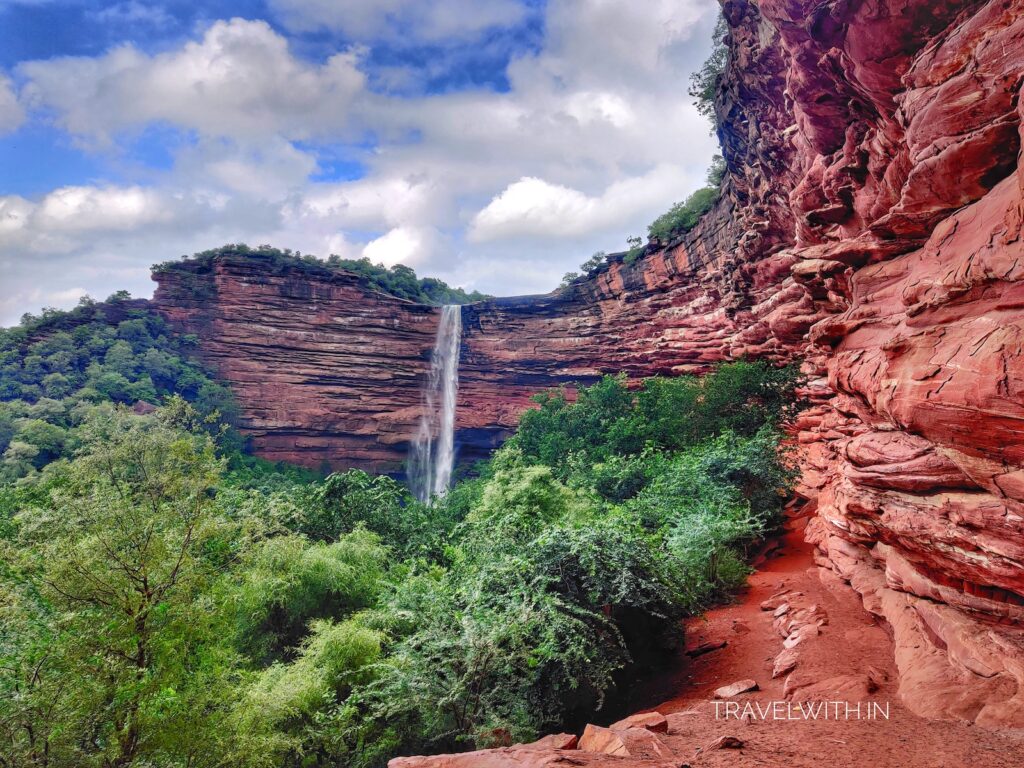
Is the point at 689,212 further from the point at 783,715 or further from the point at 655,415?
the point at 783,715

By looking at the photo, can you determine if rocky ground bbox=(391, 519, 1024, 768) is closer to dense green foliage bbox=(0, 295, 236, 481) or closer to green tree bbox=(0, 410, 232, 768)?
green tree bbox=(0, 410, 232, 768)

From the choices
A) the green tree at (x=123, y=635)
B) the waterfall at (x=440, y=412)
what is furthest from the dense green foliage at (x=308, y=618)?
the waterfall at (x=440, y=412)

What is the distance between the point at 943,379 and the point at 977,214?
1.94 meters

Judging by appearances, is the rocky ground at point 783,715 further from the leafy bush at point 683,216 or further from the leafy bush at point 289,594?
the leafy bush at point 683,216

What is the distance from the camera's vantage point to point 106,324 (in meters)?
30.9

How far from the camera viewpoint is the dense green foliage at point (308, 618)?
13.6 feet

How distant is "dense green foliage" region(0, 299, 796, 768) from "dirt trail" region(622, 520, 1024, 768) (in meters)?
0.86

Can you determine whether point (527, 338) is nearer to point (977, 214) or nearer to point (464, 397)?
point (464, 397)

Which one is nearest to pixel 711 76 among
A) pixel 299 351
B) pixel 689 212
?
pixel 689 212

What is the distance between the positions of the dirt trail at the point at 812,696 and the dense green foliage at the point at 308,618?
86 centimetres

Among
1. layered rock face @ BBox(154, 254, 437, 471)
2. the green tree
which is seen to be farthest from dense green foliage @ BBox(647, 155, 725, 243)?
the green tree

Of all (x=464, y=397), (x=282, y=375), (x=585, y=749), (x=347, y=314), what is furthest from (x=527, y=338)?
(x=585, y=749)

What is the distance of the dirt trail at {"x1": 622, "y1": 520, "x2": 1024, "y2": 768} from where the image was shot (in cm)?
350

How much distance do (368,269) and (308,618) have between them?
32.8 meters
